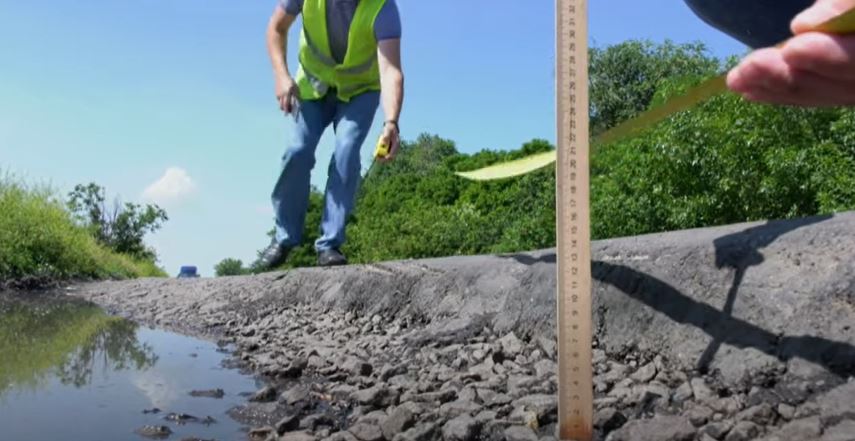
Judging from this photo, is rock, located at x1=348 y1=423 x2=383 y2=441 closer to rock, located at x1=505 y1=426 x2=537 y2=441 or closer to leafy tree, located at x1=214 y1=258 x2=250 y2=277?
rock, located at x1=505 y1=426 x2=537 y2=441

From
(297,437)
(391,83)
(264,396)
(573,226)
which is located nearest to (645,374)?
(573,226)

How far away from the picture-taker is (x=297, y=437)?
2.06m

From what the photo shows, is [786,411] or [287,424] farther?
[287,424]

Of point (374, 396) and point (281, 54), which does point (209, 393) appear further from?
point (281, 54)

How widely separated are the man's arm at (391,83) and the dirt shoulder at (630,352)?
906 mm

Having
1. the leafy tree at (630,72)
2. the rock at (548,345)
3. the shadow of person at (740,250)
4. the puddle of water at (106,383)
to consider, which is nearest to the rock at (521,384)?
the rock at (548,345)

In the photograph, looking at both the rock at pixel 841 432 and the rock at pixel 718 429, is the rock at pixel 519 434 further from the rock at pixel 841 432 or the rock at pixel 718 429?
the rock at pixel 841 432

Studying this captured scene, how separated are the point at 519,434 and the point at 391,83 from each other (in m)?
2.71

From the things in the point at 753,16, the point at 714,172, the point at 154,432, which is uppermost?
the point at 714,172

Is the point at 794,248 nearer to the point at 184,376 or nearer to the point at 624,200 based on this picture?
the point at 184,376

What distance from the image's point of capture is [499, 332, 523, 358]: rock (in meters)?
2.80

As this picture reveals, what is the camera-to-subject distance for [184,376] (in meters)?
3.21

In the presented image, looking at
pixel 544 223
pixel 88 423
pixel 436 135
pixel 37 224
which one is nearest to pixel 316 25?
pixel 88 423

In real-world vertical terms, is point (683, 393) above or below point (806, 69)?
below
